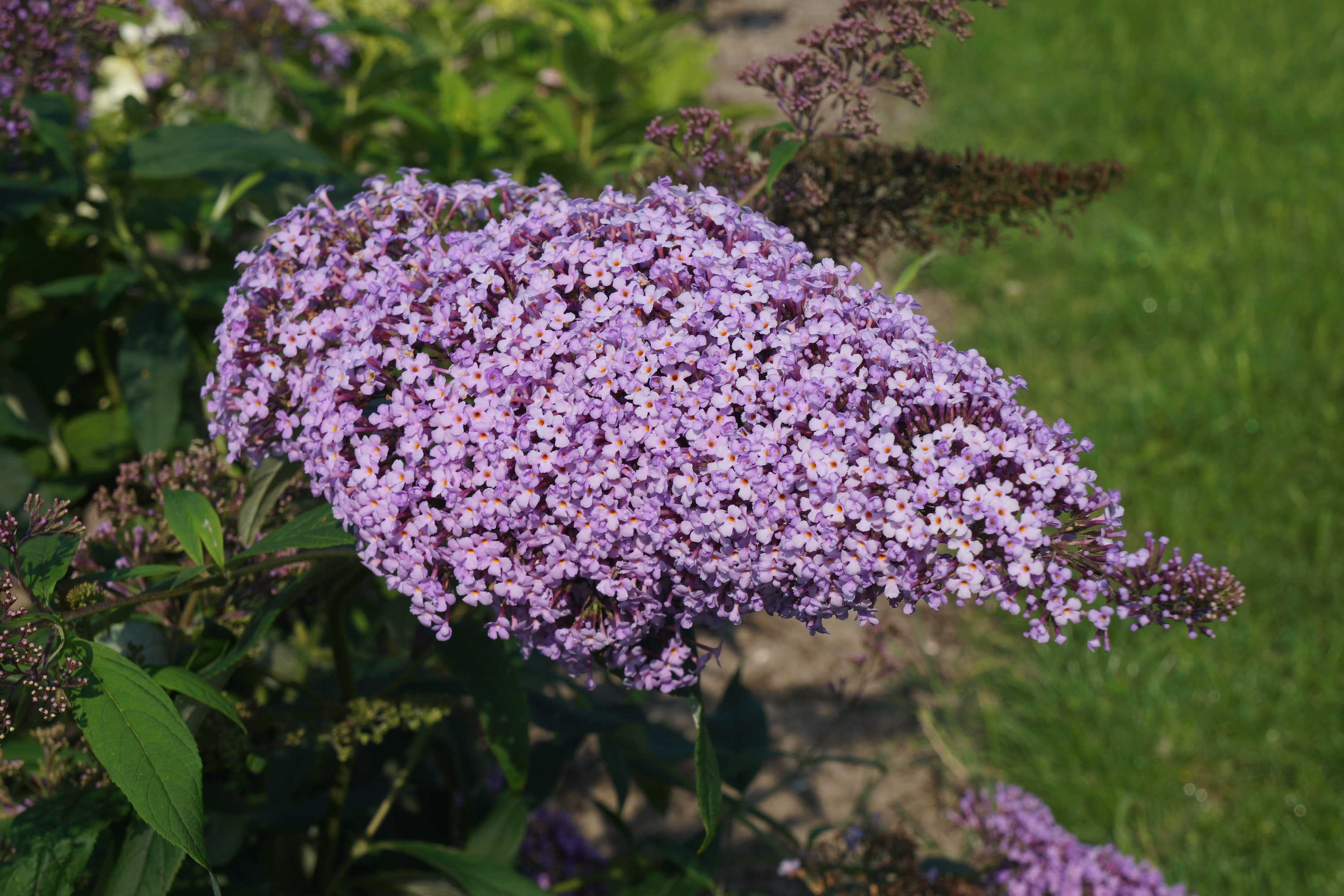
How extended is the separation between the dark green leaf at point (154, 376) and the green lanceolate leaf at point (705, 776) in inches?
66.1

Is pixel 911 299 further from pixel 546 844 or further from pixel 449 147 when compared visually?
pixel 449 147

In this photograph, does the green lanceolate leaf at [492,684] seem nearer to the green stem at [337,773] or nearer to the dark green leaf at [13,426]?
the green stem at [337,773]

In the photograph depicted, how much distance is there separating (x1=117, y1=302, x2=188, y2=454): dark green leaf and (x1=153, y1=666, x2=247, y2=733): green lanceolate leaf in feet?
3.70

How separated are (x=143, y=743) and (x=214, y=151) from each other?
5.89ft

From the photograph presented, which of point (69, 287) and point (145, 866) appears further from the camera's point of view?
point (69, 287)

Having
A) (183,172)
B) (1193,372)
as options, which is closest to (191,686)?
(183,172)

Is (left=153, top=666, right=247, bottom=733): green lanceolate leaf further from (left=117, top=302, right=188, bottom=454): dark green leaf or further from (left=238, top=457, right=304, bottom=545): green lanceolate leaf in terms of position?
(left=117, top=302, right=188, bottom=454): dark green leaf

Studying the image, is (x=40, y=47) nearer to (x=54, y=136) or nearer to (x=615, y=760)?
(x=54, y=136)

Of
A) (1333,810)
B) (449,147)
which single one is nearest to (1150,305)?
(1333,810)

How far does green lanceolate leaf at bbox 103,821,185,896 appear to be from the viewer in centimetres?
165

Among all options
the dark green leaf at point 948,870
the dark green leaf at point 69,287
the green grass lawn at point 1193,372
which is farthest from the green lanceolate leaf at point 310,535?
the green grass lawn at point 1193,372

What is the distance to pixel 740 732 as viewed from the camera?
2.77 metres

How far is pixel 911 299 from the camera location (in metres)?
1.65

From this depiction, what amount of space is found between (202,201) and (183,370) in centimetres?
69
